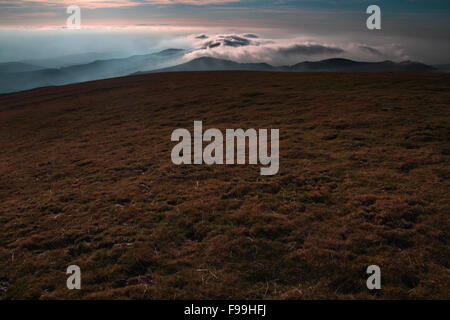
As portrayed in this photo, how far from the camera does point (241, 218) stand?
10.3m

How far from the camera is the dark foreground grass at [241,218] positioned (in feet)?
24.3

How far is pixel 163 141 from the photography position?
22.4 meters

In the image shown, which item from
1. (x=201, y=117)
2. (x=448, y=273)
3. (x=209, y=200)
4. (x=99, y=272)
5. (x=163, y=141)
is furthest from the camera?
(x=201, y=117)

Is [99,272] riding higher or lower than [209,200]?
lower

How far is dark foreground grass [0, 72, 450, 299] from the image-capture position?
7.42 m

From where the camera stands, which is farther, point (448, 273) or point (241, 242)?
point (241, 242)

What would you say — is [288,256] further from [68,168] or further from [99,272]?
[68,168]

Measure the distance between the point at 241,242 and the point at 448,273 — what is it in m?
5.77
